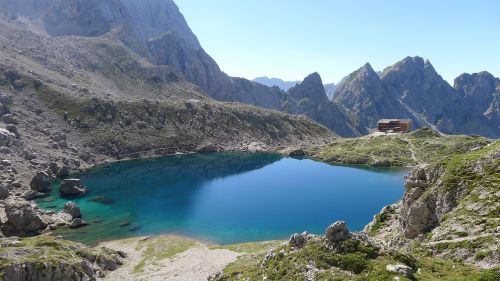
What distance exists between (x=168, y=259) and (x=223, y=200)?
190 feet

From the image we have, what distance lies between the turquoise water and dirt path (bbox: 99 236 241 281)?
7632mm

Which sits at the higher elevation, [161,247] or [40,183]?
[40,183]

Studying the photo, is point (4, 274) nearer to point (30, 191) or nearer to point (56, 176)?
point (30, 191)

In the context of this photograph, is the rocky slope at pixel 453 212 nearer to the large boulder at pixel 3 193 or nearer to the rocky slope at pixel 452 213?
the rocky slope at pixel 452 213

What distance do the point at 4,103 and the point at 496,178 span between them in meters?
202

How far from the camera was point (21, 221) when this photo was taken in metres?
90.9

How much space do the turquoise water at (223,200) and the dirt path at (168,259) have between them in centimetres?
763

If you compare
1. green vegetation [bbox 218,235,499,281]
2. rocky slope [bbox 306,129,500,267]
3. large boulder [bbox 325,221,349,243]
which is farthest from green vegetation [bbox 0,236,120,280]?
rocky slope [bbox 306,129,500,267]

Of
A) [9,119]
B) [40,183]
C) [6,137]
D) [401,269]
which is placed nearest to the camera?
[401,269]

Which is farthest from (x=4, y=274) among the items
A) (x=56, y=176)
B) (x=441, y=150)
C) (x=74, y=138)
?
(x=441, y=150)

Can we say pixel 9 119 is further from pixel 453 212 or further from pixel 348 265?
pixel 453 212

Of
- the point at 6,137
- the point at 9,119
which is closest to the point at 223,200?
the point at 6,137

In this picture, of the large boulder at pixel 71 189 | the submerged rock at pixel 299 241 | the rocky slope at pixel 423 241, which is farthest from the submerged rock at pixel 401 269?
the large boulder at pixel 71 189

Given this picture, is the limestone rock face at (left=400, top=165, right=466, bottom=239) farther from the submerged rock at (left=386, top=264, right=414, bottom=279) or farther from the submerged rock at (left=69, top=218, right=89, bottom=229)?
the submerged rock at (left=69, top=218, right=89, bottom=229)
